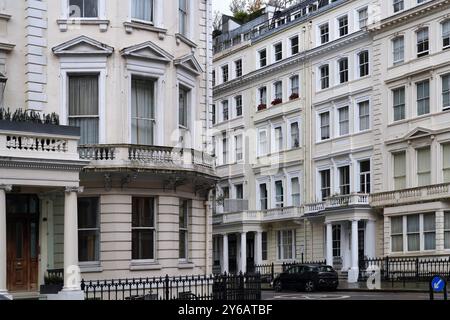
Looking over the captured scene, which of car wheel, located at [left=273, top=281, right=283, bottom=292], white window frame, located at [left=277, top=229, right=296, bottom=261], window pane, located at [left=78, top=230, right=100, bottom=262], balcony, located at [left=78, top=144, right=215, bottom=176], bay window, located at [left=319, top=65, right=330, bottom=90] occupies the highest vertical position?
bay window, located at [left=319, top=65, right=330, bottom=90]

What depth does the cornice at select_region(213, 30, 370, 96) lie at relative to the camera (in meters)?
52.9

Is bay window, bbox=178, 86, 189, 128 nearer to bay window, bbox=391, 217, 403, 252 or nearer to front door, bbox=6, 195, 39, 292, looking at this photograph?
front door, bbox=6, 195, 39, 292

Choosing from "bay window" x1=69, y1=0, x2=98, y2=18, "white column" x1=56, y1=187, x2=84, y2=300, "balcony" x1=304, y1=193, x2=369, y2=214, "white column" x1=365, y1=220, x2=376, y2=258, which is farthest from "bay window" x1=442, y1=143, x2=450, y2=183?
"white column" x1=56, y1=187, x2=84, y2=300

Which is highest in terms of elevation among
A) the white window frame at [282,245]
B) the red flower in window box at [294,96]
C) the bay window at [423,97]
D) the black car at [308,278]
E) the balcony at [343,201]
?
the red flower in window box at [294,96]

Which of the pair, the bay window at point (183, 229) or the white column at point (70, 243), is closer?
the white column at point (70, 243)

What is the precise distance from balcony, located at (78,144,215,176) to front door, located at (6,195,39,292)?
2.34 m

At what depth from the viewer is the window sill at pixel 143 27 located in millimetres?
26766

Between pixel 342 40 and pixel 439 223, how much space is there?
15.2m

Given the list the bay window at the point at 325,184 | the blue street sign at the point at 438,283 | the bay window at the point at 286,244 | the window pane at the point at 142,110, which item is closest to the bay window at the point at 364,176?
the bay window at the point at 325,184

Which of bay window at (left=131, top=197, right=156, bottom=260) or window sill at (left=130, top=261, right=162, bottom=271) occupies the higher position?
bay window at (left=131, top=197, right=156, bottom=260)

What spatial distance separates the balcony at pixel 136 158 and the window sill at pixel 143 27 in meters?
4.01

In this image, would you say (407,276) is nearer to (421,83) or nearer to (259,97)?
(421,83)

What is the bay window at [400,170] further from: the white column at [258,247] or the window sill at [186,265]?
the window sill at [186,265]
